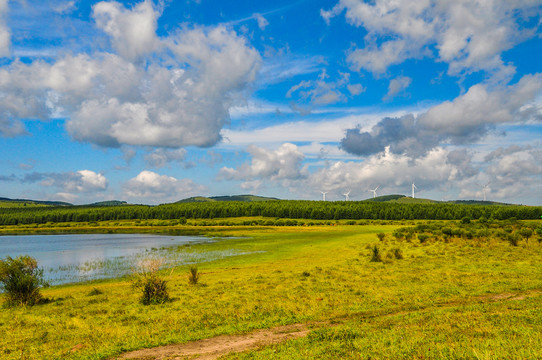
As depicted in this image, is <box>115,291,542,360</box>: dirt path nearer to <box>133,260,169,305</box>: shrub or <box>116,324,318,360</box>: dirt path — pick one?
<box>116,324,318,360</box>: dirt path

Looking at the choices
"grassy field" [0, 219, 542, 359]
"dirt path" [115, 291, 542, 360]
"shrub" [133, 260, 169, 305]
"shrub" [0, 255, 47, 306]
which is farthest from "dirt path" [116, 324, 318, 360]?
"shrub" [0, 255, 47, 306]

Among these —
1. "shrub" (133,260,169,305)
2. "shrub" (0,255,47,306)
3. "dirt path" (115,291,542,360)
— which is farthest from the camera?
"shrub" (0,255,47,306)

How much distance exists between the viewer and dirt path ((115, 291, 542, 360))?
14414 millimetres

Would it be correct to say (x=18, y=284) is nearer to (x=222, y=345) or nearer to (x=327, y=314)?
(x=222, y=345)

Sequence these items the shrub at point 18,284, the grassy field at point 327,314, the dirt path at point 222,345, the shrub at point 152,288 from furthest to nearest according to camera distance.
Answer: the shrub at point 18,284
the shrub at point 152,288
the dirt path at point 222,345
the grassy field at point 327,314

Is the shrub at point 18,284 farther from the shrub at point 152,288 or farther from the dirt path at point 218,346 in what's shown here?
the dirt path at point 218,346

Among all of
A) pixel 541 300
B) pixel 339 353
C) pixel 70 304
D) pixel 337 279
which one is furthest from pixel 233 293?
pixel 541 300

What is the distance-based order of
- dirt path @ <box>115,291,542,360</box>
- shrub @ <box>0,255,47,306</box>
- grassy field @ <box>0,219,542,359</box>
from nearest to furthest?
grassy field @ <box>0,219,542,359</box> < dirt path @ <box>115,291,542,360</box> < shrub @ <box>0,255,47,306</box>

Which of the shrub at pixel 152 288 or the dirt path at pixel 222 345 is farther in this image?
the shrub at pixel 152 288

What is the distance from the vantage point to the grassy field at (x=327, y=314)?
1304 centimetres

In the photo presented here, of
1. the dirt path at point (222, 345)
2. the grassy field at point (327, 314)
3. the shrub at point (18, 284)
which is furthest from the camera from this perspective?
the shrub at point (18, 284)

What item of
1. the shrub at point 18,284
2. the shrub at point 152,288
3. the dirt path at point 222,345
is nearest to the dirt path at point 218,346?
the dirt path at point 222,345

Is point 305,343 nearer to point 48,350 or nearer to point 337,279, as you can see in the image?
point 48,350

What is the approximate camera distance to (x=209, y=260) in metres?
53.2
